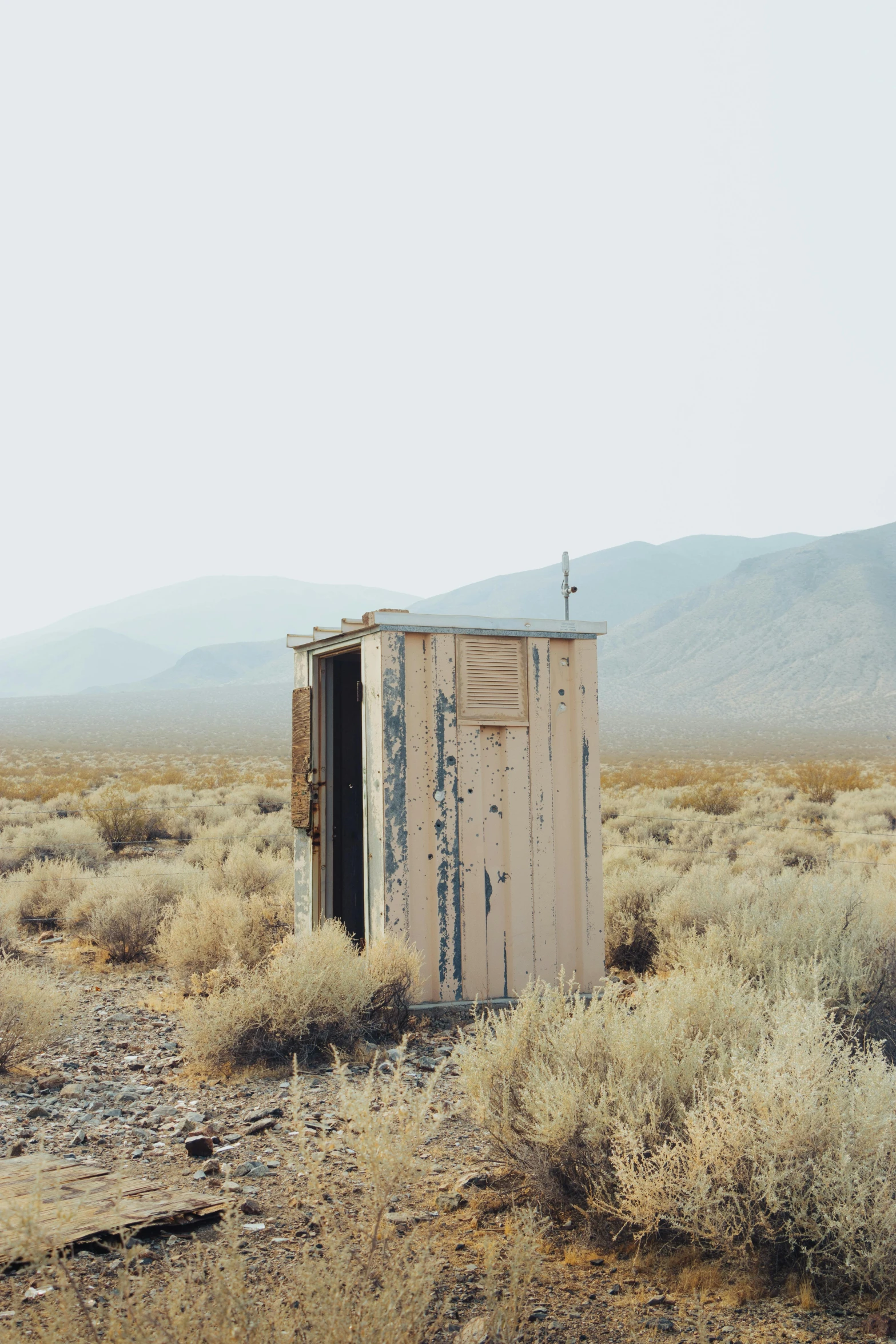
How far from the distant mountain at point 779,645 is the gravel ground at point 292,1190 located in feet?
282

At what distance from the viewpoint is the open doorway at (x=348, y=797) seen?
8016 millimetres

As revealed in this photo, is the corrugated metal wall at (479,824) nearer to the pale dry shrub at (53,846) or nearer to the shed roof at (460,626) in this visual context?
the shed roof at (460,626)

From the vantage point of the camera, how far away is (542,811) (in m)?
6.54

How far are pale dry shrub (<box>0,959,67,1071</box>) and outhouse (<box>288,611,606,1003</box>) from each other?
6.24 ft

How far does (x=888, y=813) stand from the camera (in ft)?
63.3

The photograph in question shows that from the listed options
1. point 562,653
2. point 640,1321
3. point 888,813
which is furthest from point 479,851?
point 888,813

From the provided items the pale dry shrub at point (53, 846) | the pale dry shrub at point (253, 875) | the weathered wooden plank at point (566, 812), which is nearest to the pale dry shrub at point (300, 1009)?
the weathered wooden plank at point (566, 812)

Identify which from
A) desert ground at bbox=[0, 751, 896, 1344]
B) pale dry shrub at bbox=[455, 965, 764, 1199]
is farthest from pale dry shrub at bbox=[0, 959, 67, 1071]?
pale dry shrub at bbox=[455, 965, 764, 1199]

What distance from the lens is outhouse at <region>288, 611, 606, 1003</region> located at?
6.18 metres

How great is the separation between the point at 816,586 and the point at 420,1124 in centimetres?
13148

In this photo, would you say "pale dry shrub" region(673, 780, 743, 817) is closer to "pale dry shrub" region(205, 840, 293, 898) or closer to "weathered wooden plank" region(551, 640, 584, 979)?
"pale dry shrub" region(205, 840, 293, 898)

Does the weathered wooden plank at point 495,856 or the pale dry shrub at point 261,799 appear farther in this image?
the pale dry shrub at point 261,799

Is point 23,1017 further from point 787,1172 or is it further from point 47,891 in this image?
point 47,891

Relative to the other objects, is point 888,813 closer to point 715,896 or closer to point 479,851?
point 715,896
